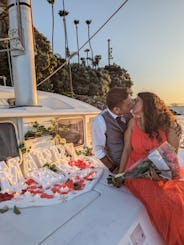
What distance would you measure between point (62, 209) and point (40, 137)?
1559mm

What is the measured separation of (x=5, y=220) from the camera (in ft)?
6.11

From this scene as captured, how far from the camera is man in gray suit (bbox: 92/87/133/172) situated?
7.58 ft

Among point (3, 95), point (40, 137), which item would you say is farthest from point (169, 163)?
point (3, 95)

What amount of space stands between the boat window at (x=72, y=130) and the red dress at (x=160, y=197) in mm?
1914

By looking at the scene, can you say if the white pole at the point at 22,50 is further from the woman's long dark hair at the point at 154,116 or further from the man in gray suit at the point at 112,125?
the woman's long dark hair at the point at 154,116

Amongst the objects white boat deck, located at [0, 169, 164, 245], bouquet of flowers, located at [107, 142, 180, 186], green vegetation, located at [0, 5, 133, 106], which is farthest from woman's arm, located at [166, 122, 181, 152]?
green vegetation, located at [0, 5, 133, 106]

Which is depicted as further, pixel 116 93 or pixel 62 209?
pixel 116 93

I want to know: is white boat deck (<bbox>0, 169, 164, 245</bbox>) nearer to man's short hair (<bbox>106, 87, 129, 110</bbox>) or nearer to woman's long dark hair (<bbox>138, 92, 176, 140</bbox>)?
woman's long dark hair (<bbox>138, 92, 176, 140</bbox>)

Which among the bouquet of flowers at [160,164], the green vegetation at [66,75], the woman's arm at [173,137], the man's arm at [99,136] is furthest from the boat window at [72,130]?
the green vegetation at [66,75]

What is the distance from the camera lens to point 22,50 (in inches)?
139

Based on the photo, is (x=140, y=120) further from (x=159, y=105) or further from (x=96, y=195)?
(x=96, y=195)

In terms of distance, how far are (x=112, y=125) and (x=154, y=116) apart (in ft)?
1.70

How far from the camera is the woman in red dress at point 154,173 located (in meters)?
1.72

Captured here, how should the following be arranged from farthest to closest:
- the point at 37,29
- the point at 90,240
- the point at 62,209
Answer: the point at 37,29 → the point at 62,209 → the point at 90,240
